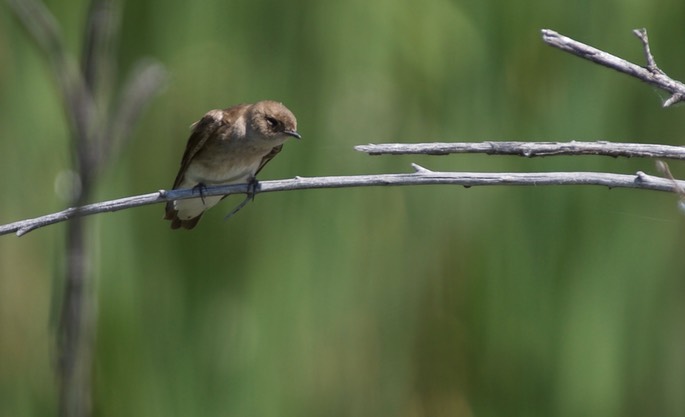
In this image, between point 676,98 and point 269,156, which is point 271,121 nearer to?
point 269,156

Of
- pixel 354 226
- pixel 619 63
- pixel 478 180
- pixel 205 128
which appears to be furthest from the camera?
A: pixel 205 128

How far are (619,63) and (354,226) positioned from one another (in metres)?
1.28

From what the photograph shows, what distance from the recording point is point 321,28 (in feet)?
7.94

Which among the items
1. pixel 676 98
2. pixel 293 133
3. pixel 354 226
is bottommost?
pixel 354 226

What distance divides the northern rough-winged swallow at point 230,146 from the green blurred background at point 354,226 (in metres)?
0.05

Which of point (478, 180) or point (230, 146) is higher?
point (230, 146)

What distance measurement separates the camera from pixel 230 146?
2768 millimetres

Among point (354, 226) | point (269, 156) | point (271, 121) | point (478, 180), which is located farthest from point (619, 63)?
point (269, 156)

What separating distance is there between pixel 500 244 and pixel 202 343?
79 cm

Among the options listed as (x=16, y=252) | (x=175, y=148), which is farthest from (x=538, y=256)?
(x=16, y=252)

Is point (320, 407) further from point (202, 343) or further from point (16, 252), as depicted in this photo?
point (16, 252)

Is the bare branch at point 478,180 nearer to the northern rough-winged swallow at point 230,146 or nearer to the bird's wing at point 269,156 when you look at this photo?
the northern rough-winged swallow at point 230,146

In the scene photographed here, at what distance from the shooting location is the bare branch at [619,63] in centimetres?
114

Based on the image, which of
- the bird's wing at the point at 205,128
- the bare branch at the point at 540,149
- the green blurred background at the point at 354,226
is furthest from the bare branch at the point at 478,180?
the bird's wing at the point at 205,128
